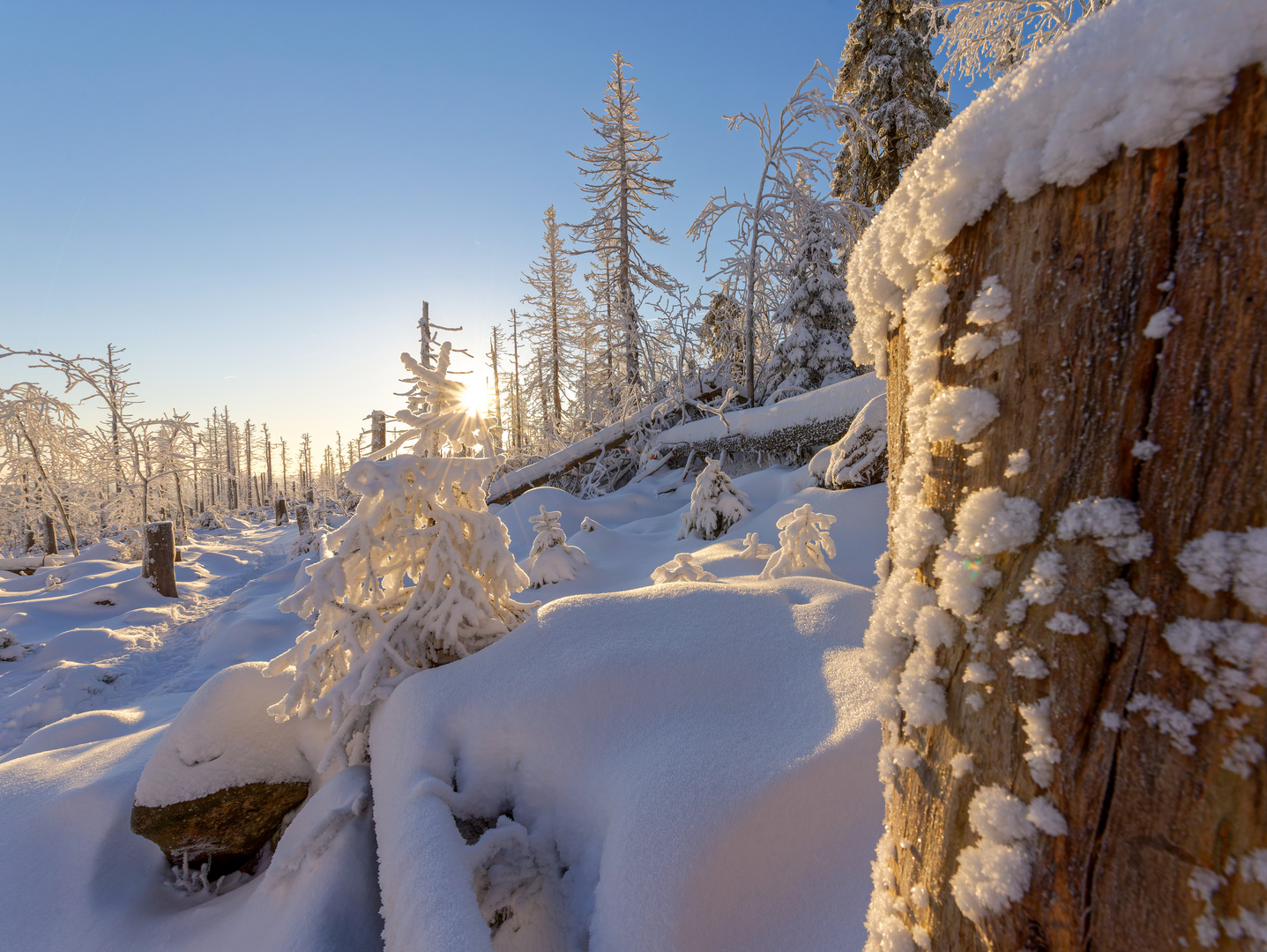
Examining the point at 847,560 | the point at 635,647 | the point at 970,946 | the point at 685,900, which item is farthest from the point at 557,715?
the point at 847,560

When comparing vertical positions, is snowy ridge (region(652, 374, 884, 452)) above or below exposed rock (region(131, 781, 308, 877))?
above

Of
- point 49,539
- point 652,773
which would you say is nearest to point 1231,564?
point 652,773

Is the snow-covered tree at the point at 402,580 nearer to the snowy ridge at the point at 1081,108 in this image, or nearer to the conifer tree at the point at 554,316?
the snowy ridge at the point at 1081,108

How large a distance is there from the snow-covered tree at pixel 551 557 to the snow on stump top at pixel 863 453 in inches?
135

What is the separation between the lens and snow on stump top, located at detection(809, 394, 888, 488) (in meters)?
6.44

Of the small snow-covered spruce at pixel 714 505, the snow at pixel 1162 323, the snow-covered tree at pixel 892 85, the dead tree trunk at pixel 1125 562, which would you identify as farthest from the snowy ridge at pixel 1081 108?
the snow-covered tree at pixel 892 85

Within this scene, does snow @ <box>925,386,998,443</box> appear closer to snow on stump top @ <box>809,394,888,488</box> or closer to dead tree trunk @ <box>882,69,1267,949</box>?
dead tree trunk @ <box>882,69,1267,949</box>

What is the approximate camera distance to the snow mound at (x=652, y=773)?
1.63m

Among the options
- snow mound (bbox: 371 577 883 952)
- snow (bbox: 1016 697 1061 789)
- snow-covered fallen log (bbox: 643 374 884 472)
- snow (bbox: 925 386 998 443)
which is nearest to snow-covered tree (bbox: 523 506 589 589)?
snow mound (bbox: 371 577 883 952)

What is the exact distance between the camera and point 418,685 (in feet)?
8.84

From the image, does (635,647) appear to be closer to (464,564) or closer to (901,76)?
(464,564)

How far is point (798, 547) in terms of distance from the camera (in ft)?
14.0

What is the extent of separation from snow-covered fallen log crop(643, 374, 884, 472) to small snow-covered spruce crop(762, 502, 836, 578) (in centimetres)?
383

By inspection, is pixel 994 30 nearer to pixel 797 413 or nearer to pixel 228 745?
pixel 797 413
